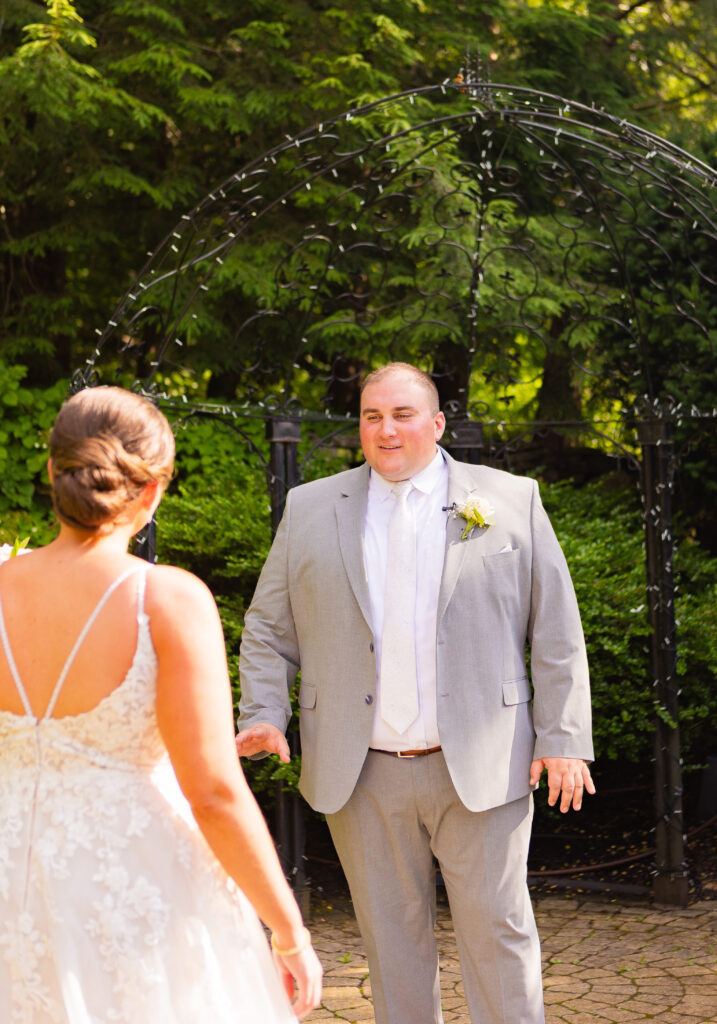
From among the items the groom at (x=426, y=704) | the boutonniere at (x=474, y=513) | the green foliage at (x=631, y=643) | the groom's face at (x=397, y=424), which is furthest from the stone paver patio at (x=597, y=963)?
the groom's face at (x=397, y=424)

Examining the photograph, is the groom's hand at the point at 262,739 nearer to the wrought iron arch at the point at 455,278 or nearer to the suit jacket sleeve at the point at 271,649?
the suit jacket sleeve at the point at 271,649

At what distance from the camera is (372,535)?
292 cm

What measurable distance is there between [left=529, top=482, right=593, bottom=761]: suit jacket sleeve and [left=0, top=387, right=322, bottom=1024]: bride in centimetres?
117

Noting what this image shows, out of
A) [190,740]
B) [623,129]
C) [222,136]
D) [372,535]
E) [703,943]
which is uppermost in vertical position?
[222,136]

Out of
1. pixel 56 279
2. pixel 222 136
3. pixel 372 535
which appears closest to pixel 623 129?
pixel 372 535

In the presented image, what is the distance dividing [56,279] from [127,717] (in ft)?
21.6

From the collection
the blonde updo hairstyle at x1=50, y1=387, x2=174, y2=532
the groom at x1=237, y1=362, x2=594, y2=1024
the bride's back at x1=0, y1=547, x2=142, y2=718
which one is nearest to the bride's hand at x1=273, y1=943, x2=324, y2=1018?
the bride's back at x1=0, y1=547, x2=142, y2=718

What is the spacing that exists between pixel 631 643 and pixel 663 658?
39 centimetres

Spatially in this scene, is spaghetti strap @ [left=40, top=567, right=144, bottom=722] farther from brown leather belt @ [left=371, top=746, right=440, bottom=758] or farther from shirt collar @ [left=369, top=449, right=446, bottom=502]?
shirt collar @ [left=369, top=449, right=446, bottom=502]

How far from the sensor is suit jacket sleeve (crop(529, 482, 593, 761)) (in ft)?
9.02

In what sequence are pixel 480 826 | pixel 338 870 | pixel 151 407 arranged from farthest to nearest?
pixel 338 870 < pixel 480 826 < pixel 151 407

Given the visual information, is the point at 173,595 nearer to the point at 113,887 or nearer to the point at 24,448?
the point at 113,887

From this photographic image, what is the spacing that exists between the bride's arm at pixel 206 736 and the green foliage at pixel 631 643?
3259 millimetres

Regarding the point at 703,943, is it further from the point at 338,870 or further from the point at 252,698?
the point at 252,698
